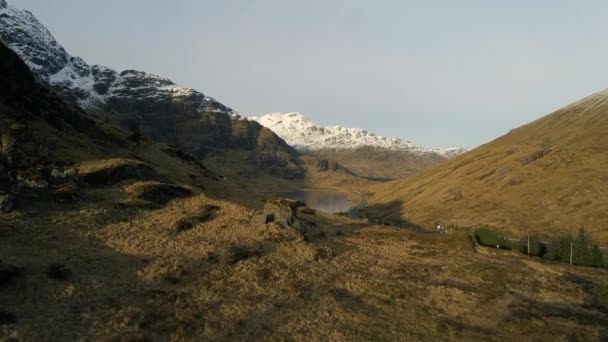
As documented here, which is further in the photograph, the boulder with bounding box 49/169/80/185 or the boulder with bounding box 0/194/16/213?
the boulder with bounding box 49/169/80/185

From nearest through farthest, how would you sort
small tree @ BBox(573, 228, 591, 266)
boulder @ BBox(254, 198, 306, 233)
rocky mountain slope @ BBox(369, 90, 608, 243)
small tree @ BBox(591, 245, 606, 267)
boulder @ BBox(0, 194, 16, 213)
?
1. boulder @ BBox(0, 194, 16, 213)
2. boulder @ BBox(254, 198, 306, 233)
3. small tree @ BBox(591, 245, 606, 267)
4. small tree @ BBox(573, 228, 591, 266)
5. rocky mountain slope @ BBox(369, 90, 608, 243)

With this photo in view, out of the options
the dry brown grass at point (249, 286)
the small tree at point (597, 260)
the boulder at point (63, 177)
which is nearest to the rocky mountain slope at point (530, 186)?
the small tree at point (597, 260)

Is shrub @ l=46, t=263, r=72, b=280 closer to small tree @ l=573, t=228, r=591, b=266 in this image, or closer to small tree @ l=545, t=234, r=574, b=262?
small tree @ l=545, t=234, r=574, b=262

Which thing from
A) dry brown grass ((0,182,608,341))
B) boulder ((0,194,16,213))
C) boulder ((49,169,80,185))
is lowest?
dry brown grass ((0,182,608,341))

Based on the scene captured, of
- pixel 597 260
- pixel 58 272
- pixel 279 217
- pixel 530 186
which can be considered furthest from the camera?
pixel 530 186

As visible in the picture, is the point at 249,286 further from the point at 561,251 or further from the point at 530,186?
the point at 530,186

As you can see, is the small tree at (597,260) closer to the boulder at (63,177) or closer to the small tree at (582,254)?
the small tree at (582,254)

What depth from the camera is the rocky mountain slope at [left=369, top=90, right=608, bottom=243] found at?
10438cm

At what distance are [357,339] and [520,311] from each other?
1254cm

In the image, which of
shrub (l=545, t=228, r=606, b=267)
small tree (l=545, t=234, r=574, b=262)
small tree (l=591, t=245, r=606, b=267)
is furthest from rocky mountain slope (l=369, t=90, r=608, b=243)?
small tree (l=591, t=245, r=606, b=267)

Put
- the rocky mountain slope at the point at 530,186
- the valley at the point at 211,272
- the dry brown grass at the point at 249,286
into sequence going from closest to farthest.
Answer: the dry brown grass at the point at 249,286
the valley at the point at 211,272
the rocky mountain slope at the point at 530,186

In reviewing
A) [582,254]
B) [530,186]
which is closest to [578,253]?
[582,254]

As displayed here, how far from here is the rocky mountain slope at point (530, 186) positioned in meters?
104

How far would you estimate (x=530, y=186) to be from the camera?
12375cm
